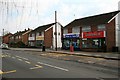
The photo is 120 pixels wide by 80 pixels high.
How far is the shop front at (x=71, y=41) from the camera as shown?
50.6 m

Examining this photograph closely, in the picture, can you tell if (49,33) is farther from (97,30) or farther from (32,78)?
(32,78)

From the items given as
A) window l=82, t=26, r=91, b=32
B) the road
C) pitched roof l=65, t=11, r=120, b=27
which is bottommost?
the road

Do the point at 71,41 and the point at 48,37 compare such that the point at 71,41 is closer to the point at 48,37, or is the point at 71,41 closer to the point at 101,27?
the point at 101,27

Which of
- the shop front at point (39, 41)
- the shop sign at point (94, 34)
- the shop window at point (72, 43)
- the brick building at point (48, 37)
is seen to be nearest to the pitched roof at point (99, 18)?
the shop sign at point (94, 34)

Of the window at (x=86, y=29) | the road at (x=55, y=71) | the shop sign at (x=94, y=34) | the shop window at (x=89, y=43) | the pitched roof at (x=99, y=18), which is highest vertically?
the pitched roof at (x=99, y=18)

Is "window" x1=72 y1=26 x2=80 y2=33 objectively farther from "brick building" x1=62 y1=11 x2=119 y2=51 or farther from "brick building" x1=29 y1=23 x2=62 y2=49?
"brick building" x1=29 y1=23 x2=62 y2=49

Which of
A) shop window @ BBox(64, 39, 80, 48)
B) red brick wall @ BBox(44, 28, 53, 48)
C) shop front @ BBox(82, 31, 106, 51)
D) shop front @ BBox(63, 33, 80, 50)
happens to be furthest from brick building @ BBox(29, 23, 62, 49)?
shop front @ BBox(82, 31, 106, 51)

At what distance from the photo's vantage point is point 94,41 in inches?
1775

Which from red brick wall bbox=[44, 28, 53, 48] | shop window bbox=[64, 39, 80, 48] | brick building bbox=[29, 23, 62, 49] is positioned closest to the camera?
shop window bbox=[64, 39, 80, 48]

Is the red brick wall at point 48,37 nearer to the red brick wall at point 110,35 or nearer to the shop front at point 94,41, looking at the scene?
the shop front at point 94,41

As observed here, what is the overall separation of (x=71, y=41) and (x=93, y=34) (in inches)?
345

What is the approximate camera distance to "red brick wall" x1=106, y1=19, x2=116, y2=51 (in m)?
41.5

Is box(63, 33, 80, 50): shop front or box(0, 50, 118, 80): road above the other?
box(63, 33, 80, 50): shop front

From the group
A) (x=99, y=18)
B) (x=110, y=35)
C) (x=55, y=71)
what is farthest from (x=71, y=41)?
(x=55, y=71)
